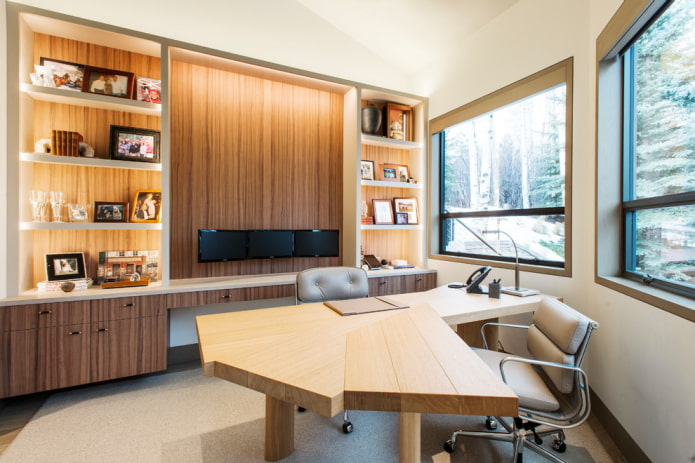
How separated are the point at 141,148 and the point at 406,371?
2.88 metres

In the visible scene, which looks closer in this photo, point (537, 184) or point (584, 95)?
point (584, 95)

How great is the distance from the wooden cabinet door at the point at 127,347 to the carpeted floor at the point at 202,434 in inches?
7.7

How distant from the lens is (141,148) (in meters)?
2.82

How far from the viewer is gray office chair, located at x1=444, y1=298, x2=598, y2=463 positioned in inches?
57.3

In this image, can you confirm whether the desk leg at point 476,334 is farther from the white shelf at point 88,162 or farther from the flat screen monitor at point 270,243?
the white shelf at point 88,162

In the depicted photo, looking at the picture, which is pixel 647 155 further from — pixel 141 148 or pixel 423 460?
pixel 141 148

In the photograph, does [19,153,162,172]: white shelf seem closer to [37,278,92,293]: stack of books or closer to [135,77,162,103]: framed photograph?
[135,77,162,103]: framed photograph

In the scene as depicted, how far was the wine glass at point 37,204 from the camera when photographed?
8.24ft

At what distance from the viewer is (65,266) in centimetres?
264

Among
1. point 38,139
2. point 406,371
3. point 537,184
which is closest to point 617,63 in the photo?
point 537,184

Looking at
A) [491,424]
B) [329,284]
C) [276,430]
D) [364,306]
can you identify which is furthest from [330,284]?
[491,424]

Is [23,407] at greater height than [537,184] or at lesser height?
lesser

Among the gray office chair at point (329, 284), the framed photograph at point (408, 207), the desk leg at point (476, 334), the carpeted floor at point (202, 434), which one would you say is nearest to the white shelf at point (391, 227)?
the framed photograph at point (408, 207)

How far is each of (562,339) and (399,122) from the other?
3165mm
